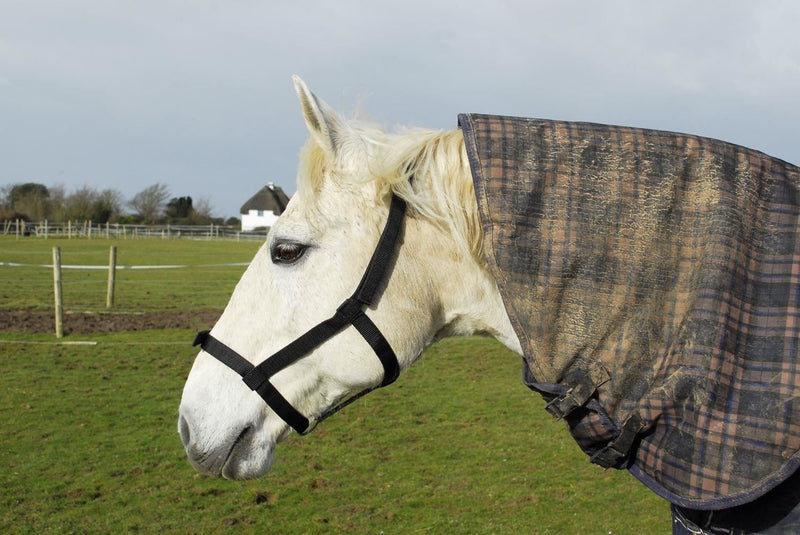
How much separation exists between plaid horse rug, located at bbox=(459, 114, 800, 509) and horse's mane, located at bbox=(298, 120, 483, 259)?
14cm

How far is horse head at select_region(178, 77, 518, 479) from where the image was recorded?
1.65 metres

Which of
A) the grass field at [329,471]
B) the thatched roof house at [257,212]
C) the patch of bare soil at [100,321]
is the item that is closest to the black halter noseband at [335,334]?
the grass field at [329,471]

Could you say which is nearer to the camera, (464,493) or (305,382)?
(305,382)

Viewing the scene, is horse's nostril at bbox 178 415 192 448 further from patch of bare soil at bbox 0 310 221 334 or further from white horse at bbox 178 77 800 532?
patch of bare soil at bbox 0 310 221 334

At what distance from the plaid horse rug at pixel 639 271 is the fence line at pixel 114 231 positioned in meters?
41.4

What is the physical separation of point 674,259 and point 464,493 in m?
3.81

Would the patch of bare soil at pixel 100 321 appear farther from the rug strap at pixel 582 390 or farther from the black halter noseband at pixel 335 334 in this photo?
the rug strap at pixel 582 390

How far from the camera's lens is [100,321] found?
468 inches

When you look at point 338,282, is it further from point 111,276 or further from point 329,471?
point 111,276

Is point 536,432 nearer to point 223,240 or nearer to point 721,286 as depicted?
point 721,286

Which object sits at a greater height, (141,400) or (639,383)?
(639,383)

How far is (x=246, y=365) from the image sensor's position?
1714 millimetres

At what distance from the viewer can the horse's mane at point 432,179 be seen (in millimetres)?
1620

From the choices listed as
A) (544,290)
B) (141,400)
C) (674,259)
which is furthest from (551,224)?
(141,400)
